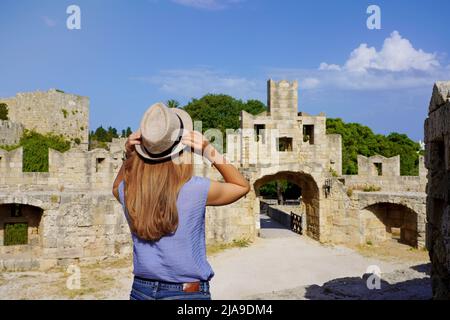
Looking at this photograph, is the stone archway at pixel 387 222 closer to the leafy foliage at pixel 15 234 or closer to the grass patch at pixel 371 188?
the grass patch at pixel 371 188

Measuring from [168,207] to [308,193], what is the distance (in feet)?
61.5

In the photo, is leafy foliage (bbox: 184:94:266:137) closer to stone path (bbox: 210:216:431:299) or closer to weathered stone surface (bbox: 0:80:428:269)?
weathered stone surface (bbox: 0:80:428:269)

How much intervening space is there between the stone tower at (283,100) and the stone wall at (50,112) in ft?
73.4

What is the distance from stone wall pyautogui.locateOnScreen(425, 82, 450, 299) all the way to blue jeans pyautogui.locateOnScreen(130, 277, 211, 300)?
3.02 m

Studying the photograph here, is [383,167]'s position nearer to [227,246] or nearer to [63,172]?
[227,246]

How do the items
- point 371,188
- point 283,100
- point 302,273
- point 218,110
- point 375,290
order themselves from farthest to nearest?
1. point 218,110
2. point 283,100
3. point 371,188
4. point 302,273
5. point 375,290

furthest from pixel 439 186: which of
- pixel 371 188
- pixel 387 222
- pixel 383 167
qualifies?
pixel 383 167

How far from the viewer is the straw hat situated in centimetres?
267

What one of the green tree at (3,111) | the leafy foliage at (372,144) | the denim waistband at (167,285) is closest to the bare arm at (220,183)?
the denim waistband at (167,285)

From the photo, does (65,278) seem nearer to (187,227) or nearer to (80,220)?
(80,220)

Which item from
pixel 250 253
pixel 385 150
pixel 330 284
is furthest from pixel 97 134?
pixel 330 284

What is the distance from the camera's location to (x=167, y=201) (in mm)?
2660

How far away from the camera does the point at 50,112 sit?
3916 centimetres

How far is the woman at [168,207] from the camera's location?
2.68 meters
